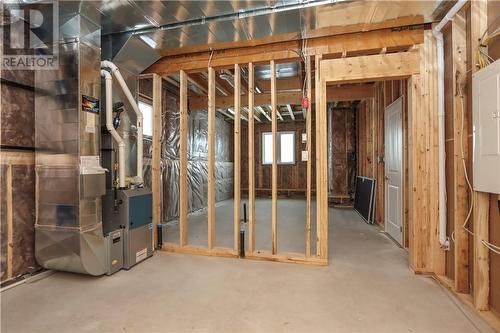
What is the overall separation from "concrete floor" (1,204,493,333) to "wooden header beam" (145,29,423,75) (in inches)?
93.0

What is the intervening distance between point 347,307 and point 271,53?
267 cm

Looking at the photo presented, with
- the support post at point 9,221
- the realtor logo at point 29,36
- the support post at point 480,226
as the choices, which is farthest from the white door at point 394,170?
the support post at point 9,221

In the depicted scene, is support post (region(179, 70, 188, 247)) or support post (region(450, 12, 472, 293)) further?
support post (region(179, 70, 188, 247))

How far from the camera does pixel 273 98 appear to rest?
304 cm

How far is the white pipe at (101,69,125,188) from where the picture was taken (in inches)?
105

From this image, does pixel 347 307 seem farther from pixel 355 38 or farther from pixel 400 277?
pixel 355 38

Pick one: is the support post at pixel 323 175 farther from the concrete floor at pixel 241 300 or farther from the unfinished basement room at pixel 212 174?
the concrete floor at pixel 241 300

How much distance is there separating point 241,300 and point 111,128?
211 centimetres

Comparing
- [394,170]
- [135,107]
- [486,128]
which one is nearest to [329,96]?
[394,170]

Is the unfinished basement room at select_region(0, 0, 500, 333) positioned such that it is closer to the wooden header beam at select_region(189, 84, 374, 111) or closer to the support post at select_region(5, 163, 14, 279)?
the support post at select_region(5, 163, 14, 279)

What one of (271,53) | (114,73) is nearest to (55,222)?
(114,73)

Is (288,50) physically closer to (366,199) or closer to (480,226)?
(480,226)

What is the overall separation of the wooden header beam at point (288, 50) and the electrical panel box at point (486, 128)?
98 centimetres

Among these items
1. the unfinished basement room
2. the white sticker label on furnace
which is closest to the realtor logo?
the unfinished basement room
